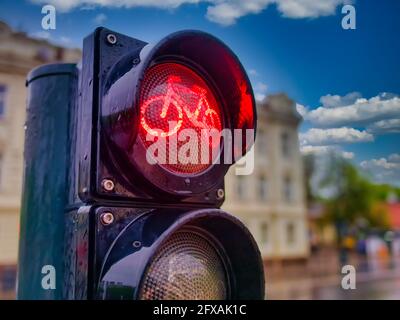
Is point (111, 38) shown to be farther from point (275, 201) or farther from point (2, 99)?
point (275, 201)

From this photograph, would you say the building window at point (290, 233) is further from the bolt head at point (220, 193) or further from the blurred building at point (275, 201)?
the bolt head at point (220, 193)

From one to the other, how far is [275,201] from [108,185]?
58.9 ft

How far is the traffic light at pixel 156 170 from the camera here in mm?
628

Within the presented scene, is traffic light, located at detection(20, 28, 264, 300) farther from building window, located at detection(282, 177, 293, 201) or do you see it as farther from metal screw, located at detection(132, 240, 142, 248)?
building window, located at detection(282, 177, 293, 201)

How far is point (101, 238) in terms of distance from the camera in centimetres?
64

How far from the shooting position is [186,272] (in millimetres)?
669

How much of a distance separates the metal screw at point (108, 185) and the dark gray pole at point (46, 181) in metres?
0.12

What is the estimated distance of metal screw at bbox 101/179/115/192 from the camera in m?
0.67

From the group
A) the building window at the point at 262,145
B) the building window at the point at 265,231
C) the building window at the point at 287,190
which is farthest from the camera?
the building window at the point at 287,190

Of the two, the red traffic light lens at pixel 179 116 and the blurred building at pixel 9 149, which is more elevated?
the blurred building at pixel 9 149

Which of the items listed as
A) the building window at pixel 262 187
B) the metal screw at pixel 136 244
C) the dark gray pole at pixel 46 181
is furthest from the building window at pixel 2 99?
the building window at pixel 262 187

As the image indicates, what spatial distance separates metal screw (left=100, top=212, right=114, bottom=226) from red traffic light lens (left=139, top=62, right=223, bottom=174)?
0.10 m
